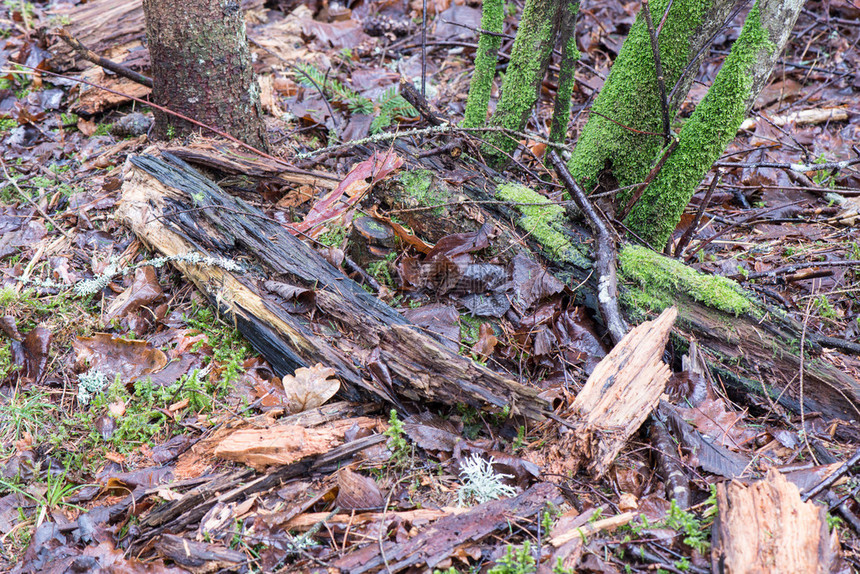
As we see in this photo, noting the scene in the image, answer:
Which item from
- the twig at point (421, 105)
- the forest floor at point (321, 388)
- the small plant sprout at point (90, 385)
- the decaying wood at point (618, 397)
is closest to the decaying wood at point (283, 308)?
the forest floor at point (321, 388)

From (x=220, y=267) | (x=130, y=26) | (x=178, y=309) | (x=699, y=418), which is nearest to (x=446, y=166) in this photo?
(x=220, y=267)

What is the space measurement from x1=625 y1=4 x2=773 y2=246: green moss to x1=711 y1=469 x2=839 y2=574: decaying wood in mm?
1719

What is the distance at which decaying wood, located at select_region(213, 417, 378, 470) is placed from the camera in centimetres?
241

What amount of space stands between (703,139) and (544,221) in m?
1.02

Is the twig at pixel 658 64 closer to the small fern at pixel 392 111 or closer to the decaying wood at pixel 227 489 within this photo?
the small fern at pixel 392 111

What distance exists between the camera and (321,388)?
8.81 feet

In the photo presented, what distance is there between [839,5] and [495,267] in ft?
20.9

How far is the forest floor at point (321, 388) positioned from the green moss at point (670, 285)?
13.5 inches

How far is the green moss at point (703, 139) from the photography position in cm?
292

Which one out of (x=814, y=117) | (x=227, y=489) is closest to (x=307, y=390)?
(x=227, y=489)

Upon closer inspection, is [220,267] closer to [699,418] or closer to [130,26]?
[699,418]

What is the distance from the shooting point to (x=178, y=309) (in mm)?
3383

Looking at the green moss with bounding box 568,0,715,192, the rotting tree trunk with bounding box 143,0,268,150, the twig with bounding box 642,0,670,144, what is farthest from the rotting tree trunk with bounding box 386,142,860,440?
the rotting tree trunk with bounding box 143,0,268,150

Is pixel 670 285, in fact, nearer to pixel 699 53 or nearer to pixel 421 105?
pixel 699 53
